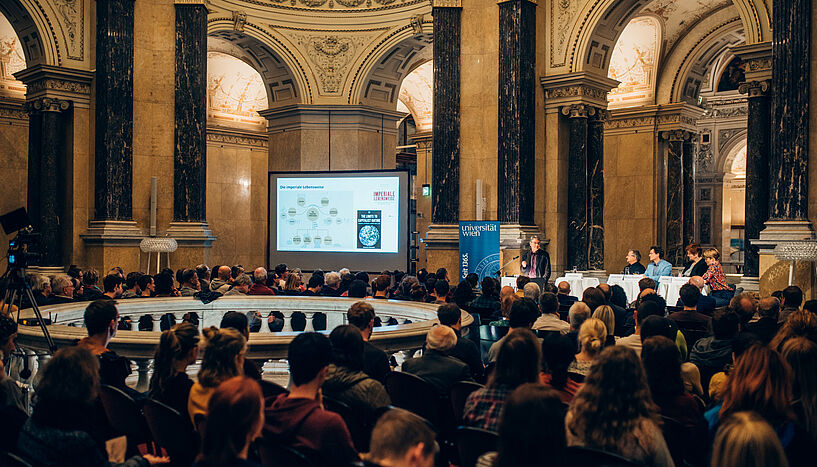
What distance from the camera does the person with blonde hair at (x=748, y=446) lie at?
7.75 ft

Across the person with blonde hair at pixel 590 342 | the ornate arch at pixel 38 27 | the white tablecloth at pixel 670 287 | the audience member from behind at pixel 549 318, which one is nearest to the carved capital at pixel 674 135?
the white tablecloth at pixel 670 287

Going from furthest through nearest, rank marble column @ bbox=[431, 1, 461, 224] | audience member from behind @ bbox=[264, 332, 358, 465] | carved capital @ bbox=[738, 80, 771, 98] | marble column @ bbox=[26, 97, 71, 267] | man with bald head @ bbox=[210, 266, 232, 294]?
marble column @ bbox=[431, 1, 461, 224]
marble column @ bbox=[26, 97, 71, 267]
carved capital @ bbox=[738, 80, 771, 98]
man with bald head @ bbox=[210, 266, 232, 294]
audience member from behind @ bbox=[264, 332, 358, 465]

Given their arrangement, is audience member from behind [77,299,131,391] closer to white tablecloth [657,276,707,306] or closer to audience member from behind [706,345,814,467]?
audience member from behind [706,345,814,467]

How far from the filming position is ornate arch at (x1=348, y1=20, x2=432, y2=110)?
18.2m

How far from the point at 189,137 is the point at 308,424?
12576mm

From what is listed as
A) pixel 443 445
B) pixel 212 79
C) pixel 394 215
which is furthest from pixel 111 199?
pixel 443 445

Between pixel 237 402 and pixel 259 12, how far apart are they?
55.4 feet

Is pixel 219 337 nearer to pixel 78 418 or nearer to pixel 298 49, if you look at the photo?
pixel 78 418

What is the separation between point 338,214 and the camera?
1589 centimetres

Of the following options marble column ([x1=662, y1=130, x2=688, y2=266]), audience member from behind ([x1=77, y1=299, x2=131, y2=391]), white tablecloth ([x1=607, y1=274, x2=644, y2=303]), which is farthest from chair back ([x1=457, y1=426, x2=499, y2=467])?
marble column ([x1=662, y1=130, x2=688, y2=266])

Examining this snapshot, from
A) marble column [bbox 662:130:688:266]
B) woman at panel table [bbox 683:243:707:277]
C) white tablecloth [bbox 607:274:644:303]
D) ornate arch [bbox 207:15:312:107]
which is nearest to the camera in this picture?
woman at panel table [bbox 683:243:707:277]

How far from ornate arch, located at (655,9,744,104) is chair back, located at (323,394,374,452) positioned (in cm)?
1740

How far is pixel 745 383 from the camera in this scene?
321cm

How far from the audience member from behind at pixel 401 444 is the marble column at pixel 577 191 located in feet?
43.1
